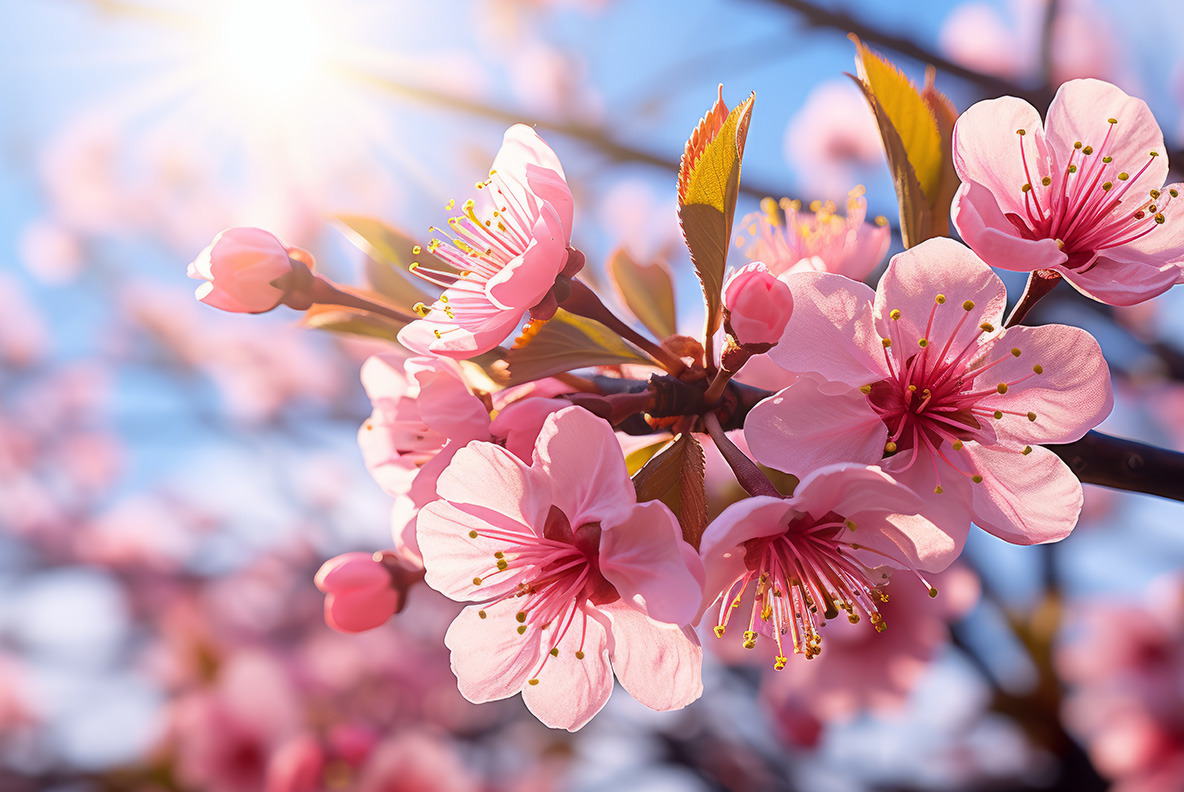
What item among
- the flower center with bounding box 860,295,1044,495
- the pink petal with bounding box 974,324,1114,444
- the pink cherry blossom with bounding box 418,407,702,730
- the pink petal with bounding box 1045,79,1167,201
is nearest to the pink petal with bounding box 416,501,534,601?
the pink cherry blossom with bounding box 418,407,702,730

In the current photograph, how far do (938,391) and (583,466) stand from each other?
1.52 feet

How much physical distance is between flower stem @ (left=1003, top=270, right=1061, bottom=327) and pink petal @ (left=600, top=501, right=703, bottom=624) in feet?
1.65

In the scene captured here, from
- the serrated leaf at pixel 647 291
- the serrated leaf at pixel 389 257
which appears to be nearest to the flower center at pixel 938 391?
the serrated leaf at pixel 647 291

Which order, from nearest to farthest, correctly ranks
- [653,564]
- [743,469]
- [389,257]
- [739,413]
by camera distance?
[653,564], [743,469], [739,413], [389,257]

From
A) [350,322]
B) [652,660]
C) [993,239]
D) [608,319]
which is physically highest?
[993,239]

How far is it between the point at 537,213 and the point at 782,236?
0.55 m

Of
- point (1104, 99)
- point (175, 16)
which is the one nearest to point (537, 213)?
point (1104, 99)

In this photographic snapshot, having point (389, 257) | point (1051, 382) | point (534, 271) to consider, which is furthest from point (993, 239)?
point (389, 257)

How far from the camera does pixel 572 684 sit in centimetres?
100

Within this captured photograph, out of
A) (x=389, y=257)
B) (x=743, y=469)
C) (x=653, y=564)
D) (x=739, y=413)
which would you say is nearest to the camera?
(x=653, y=564)

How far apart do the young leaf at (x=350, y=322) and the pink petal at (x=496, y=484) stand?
309mm

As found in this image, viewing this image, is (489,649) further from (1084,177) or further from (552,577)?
(1084,177)

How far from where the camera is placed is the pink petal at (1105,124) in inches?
38.4

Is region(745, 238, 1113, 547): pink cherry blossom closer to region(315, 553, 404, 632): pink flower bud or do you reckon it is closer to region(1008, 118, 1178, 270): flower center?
region(1008, 118, 1178, 270): flower center
